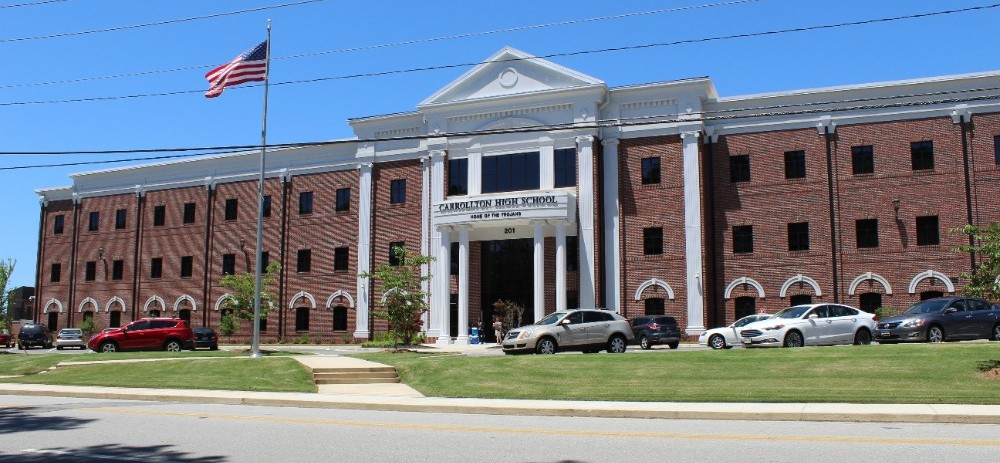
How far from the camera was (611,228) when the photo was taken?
4016 cm

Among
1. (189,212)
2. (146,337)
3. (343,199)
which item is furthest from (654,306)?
(189,212)

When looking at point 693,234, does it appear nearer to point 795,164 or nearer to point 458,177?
point 795,164

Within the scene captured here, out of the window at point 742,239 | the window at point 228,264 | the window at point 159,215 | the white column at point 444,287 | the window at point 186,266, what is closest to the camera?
the window at point 742,239

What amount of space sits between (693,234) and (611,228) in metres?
3.94

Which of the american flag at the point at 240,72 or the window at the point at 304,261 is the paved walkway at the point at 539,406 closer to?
the american flag at the point at 240,72

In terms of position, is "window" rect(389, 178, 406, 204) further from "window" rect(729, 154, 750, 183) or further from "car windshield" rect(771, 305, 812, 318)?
"car windshield" rect(771, 305, 812, 318)

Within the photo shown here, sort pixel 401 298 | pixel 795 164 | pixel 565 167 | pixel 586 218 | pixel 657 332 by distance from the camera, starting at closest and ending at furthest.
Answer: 1. pixel 657 332
2. pixel 401 298
3. pixel 795 164
4. pixel 586 218
5. pixel 565 167

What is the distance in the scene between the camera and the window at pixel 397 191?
45.2m

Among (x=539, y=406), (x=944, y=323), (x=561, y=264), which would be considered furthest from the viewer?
(x=561, y=264)

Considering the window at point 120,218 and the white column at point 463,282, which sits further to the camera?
the window at point 120,218

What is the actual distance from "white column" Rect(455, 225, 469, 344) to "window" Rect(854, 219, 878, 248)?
18046 millimetres

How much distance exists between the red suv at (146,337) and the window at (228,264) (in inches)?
523

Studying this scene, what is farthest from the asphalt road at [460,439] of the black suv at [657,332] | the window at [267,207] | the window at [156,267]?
the window at [156,267]

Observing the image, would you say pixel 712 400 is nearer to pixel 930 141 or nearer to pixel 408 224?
pixel 930 141
